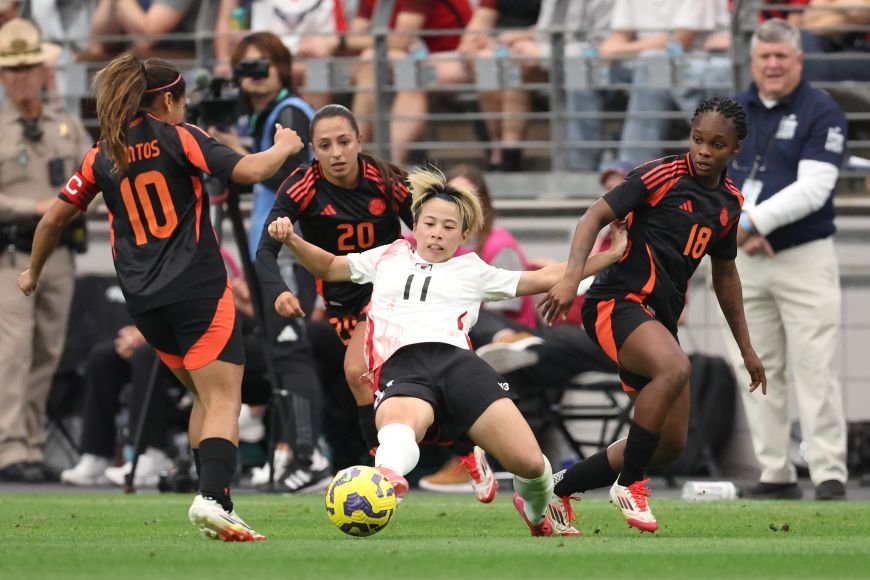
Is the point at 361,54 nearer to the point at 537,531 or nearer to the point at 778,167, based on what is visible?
the point at 778,167

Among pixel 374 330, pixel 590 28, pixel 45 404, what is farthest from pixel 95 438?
pixel 374 330

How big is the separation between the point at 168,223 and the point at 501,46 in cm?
631

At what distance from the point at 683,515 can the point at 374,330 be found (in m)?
2.31

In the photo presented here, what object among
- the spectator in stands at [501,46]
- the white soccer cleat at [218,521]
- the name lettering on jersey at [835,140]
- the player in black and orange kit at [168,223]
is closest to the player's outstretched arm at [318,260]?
the player in black and orange kit at [168,223]

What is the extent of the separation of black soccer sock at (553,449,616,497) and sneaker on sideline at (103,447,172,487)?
4.84 m

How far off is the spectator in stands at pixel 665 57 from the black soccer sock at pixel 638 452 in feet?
18.3

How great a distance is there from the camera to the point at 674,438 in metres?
8.44

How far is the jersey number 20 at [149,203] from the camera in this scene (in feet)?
25.8

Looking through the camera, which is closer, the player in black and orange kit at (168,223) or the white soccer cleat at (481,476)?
the player in black and orange kit at (168,223)

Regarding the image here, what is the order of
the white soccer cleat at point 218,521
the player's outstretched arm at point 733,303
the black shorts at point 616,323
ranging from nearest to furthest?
the white soccer cleat at point 218,521 → the black shorts at point 616,323 → the player's outstretched arm at point 733,303

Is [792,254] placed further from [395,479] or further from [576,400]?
[395,479]

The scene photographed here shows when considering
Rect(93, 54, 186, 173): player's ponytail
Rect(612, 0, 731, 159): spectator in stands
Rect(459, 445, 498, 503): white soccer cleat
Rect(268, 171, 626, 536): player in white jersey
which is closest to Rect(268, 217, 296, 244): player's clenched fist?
Rect(268, 171, 626, 536): player in white jersey

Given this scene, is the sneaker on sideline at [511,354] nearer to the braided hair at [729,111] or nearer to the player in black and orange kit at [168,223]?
the braided hair at [729,111]

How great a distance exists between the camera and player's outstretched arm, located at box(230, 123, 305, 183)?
7.57 metres
